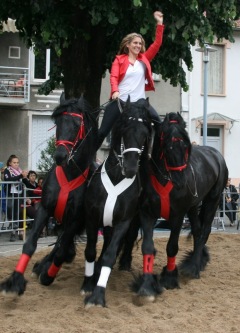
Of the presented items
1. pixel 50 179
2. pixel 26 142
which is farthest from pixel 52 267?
pixel 26 142

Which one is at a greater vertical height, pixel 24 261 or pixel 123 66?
pixel 123 66

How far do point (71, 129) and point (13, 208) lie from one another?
571 cm

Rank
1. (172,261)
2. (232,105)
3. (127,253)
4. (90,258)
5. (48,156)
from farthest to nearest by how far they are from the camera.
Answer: (232,105)
(48,156)
(127,253)
(172,261)
(90,258)

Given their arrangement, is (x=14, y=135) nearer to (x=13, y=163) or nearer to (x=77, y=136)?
(x=13, y=163)

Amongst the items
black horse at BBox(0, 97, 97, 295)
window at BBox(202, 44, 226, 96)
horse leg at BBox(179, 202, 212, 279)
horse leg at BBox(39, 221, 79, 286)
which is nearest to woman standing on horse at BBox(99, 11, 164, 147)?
black horse at BBox(0, 97, 97, 295)

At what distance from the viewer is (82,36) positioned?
962 centimetres

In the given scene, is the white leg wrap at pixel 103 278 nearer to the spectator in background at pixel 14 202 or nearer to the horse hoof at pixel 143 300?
the horse hoof at pixel 143 300

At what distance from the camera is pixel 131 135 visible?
6973 millimetres

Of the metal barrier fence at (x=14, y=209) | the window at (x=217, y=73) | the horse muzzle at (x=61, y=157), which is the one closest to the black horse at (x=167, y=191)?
the horse muzzle at (x=61, y=157)

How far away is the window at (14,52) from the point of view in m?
24.5

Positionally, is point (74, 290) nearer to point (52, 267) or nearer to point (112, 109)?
point (52, 267)

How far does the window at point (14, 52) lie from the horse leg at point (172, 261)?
1757cm

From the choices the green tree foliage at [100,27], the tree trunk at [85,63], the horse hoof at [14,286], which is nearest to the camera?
the horse hoof at [14,286]

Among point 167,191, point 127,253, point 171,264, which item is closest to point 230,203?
point 127,253
